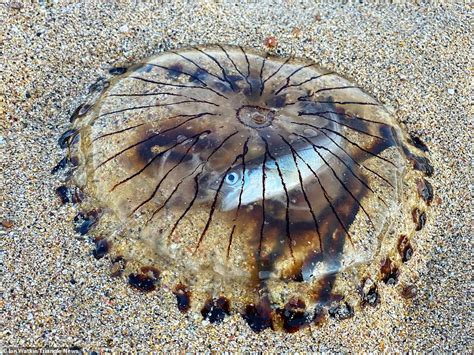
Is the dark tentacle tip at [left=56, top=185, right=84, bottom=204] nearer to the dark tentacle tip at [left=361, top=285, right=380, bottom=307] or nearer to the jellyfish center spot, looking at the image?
the jellyfish center spot

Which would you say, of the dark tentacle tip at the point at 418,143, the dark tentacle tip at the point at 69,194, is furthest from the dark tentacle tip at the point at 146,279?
the dark tentacle tip at the point at 418,143

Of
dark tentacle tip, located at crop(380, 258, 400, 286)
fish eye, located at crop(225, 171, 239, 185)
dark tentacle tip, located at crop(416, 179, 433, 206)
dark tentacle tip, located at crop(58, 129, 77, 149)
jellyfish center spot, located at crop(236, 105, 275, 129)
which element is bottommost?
dark tentacle tip, located at crop(380, 258, 400, 286)

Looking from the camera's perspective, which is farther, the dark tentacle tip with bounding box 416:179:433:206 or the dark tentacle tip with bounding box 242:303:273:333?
the dark tentacle tip with bounding box 416:179:433:206

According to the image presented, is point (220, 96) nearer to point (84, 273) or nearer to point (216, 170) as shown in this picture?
point (216, 170)

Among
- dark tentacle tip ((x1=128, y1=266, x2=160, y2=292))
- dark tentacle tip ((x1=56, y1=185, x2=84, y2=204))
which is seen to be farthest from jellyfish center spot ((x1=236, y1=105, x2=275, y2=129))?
dark tentacle tip ((x1=56, y1=185, x2=84, y2=204))

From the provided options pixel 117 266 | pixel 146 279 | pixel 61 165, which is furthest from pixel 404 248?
pixel 61 165

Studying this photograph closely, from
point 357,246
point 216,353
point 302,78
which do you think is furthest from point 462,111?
point 216,353

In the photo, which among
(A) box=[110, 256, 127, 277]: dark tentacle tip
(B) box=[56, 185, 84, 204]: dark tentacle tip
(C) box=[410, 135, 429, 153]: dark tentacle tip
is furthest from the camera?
(C) box=[410, 135, 429, 153]: dark tentacle tip

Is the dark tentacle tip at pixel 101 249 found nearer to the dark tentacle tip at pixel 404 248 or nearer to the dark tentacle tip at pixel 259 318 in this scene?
the dark tentacle tip at pixel 259 318
